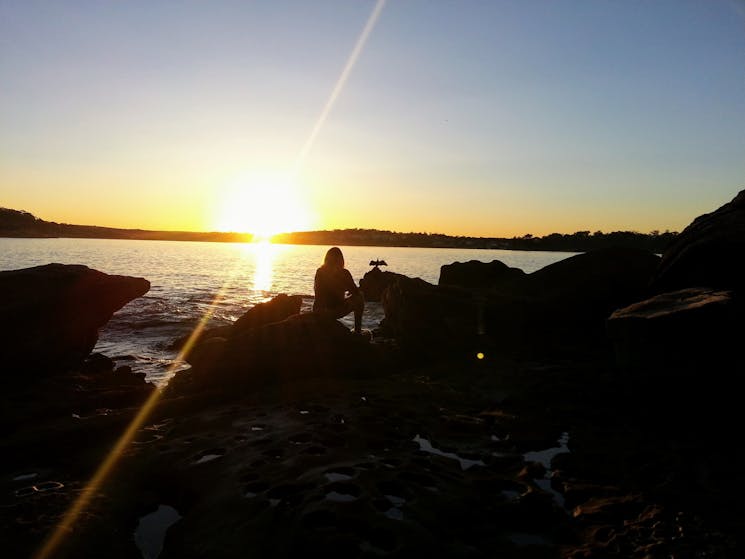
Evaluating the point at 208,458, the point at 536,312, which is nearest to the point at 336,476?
the point at 208,458

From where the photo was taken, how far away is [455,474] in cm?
538

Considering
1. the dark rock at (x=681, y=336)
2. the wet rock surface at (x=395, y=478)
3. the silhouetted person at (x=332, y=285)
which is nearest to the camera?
the wet rock surface at (x=395, y=478)

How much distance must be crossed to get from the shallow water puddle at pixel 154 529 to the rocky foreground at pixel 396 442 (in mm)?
33

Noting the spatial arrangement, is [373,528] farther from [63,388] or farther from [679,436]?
[63,388]

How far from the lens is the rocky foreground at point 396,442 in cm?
429

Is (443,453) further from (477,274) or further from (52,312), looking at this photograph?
(477,274)

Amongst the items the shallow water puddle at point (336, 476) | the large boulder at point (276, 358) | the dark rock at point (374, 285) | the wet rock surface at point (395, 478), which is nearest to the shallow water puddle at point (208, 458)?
the wet rock surface at point (395, 478)

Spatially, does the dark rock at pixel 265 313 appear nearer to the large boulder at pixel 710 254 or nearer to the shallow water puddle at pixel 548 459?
the shallow water puddle at pixel 548 459

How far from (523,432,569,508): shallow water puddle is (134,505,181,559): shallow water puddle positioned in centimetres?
377

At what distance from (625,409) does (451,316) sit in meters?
6.78

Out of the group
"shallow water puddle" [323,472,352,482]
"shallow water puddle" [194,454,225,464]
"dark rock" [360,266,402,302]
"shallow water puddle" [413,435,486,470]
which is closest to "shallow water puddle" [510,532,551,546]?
"shallow water puddle" [413,435,486,470]

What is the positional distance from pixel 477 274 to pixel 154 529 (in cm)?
1989

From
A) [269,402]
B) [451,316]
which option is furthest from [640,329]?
[451,316]

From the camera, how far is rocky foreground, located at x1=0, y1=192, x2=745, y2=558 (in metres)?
4.29
